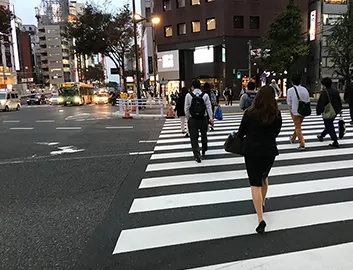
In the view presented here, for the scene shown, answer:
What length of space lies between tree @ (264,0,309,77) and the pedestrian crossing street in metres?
25.1

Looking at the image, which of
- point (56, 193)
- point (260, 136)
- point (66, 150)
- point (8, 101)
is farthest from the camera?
point (8, 101)

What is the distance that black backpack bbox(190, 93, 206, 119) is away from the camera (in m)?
6.67

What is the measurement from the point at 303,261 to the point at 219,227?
3.50 ft

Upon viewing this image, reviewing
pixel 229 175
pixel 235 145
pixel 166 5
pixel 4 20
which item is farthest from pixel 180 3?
pixel 235 145

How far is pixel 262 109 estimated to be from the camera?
3.40 m

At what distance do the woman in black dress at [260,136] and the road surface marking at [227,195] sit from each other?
114 centimetres

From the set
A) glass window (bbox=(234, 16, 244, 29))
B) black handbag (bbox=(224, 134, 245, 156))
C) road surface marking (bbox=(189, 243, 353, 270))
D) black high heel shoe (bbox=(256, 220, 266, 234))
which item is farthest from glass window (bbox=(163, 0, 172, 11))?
road surface marking (bbox=(189, 243, 353, 270))

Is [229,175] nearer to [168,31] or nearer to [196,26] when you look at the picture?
[196,26]

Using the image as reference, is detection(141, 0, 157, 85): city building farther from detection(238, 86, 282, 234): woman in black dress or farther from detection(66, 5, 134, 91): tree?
detection(238, 86, 282, 234): woman in black dress

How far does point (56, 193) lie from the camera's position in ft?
16.9

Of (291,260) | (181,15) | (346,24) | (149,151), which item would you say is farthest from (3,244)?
(181,15)

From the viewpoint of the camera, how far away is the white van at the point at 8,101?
96.6 feet

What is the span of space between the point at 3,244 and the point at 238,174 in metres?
4.13

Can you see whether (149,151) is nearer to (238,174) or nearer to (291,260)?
(238,174)
